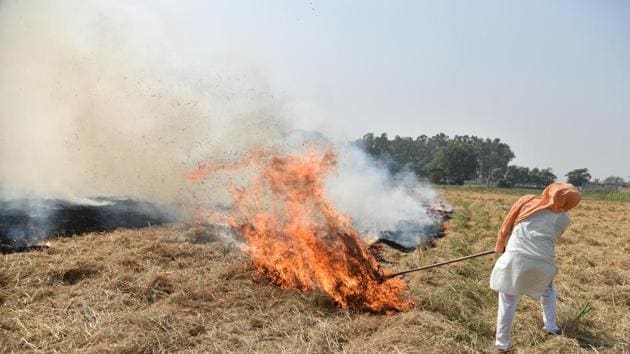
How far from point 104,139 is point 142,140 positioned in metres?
1.26

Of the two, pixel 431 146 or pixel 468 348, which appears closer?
pixel 468 348

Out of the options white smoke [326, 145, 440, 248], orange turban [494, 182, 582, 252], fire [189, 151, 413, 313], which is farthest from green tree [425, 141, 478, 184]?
orange turban [494, 182, 582, 252]

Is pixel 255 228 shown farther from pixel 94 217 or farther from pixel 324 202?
pixel 94 217

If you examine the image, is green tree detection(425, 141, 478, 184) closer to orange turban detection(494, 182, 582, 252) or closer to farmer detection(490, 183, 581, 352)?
orange turban detection(494, 182, 582, 252)

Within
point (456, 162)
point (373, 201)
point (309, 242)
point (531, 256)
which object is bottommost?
point (373, 201)

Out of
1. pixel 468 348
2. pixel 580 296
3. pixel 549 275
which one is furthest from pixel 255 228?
pixel 580 296

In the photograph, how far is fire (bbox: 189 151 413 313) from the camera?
558 cm

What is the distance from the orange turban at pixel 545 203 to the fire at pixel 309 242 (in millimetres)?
1532

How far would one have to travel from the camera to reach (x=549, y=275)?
457 centimetres

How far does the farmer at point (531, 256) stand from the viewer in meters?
4.51

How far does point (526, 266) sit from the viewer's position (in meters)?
4.52

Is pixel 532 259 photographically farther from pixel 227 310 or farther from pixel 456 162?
pixel 456 162

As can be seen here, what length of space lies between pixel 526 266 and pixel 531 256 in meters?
0.12

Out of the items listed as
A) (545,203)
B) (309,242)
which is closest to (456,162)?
(309,242)
